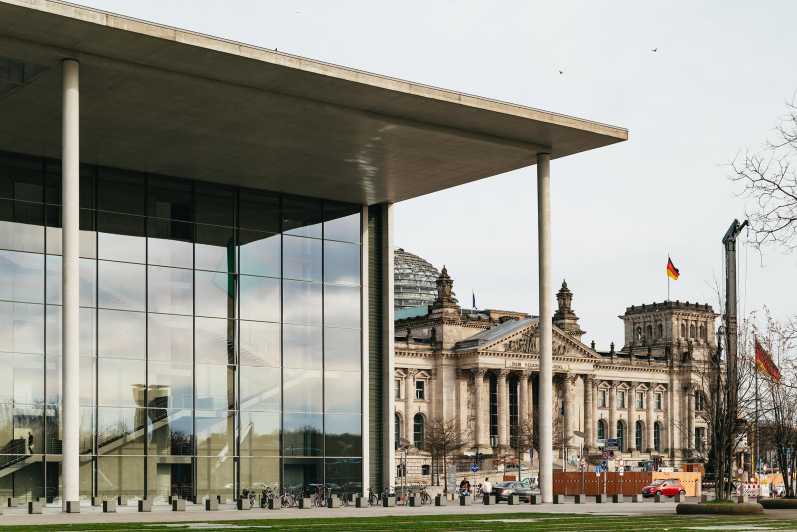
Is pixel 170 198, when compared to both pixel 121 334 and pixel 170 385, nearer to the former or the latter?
pixel 121 334

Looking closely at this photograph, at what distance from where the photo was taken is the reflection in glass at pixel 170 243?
44750 millimetres

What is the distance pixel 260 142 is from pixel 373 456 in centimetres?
1414

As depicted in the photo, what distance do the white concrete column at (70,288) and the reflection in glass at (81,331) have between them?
840cm

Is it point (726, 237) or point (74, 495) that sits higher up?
point (726, 237)

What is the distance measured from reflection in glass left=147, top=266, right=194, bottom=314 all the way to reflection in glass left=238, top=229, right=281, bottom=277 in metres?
2.30

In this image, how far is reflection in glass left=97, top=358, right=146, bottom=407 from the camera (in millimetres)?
43000

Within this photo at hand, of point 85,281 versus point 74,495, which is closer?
point 74,495

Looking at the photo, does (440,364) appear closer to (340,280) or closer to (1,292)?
(340,280)

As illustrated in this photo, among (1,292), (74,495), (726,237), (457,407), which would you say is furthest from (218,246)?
(457,407)

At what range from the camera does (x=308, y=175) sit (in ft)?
152

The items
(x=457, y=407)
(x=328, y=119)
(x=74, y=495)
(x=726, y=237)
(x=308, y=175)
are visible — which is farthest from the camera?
(x=457, y=407)

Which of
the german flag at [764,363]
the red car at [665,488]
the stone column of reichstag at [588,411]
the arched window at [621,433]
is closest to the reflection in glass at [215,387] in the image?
the german flag at [764,363]

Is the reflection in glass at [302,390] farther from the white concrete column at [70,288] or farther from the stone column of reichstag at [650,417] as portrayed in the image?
the stone column of reichstag at [650,417]

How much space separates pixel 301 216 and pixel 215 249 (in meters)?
4.03
